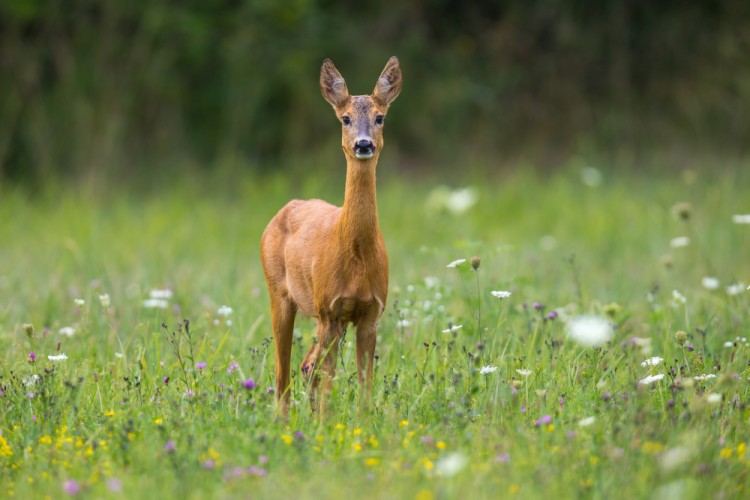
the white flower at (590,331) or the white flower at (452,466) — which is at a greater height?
the white flower at (590,331)

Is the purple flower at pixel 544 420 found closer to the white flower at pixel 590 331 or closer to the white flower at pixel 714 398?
the white flower at pixel 714 398

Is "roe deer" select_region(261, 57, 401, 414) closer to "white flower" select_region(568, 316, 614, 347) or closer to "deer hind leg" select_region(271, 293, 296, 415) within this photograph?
"deer hind leg" select_region(271, 293, 296, 415)

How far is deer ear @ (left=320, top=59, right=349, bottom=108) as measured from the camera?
4500 millimetres

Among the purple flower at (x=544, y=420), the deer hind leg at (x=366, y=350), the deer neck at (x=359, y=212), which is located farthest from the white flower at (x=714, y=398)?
the deer neck at (x=359, y=212)

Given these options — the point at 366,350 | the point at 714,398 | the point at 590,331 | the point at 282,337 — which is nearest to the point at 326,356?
the point at 366,350

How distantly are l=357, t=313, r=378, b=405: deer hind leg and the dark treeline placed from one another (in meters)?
7.37

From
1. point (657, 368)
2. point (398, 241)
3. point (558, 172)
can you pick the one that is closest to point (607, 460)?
point (657, 368)

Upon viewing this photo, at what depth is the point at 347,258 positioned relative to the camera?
4.18 metres

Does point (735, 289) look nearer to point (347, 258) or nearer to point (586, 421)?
point (586, 421)

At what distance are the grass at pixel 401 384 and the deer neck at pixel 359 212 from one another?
593 mm

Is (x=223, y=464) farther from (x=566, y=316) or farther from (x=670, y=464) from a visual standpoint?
(x=566, y=316)

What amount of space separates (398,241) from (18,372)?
4708mm

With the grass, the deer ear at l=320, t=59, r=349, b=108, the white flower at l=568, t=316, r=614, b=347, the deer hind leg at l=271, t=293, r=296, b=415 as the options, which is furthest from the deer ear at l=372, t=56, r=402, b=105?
the white flower at l=568, t=316, r=614, b=347

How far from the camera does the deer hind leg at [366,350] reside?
4.23 meters
